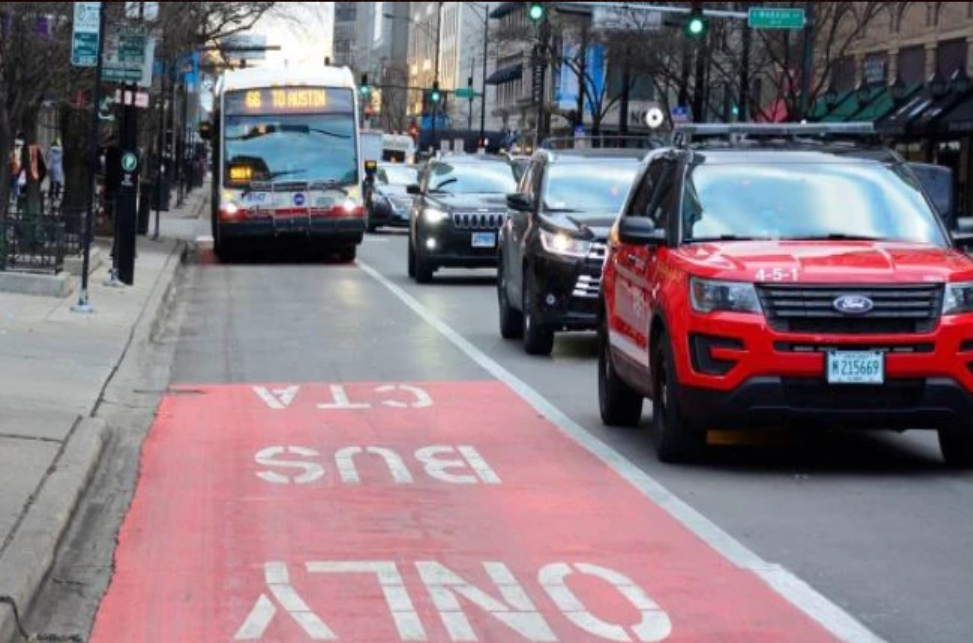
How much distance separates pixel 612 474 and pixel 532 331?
688 centimetres

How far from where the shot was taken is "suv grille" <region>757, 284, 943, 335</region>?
10.7 m

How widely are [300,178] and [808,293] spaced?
78.1 ft

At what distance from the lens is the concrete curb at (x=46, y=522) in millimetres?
7346

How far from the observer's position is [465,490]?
10594 millimetres

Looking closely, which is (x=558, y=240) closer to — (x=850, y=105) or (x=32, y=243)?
(x=32, y=243)

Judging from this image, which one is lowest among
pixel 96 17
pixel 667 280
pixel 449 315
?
pixel 449 315

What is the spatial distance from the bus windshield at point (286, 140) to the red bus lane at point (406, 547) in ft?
67.6

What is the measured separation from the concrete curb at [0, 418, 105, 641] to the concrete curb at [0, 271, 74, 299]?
35.4 feet

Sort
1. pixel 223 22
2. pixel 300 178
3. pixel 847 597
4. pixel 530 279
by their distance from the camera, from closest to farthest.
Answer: pixel 847 597
pixel 530 279
pixel 300 178
pixel 223 22

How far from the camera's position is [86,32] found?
20.6 m

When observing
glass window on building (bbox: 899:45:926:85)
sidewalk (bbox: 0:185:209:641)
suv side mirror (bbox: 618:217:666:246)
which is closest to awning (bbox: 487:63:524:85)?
glass window on building (bbox: 899:45:926:85)

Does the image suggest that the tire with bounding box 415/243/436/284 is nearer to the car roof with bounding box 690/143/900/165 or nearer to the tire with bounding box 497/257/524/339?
the tire with bounding box 497/257/524/339

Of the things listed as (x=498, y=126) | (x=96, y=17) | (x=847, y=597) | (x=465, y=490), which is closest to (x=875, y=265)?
(x=465, y=490)

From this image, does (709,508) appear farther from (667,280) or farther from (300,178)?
(300,178)
